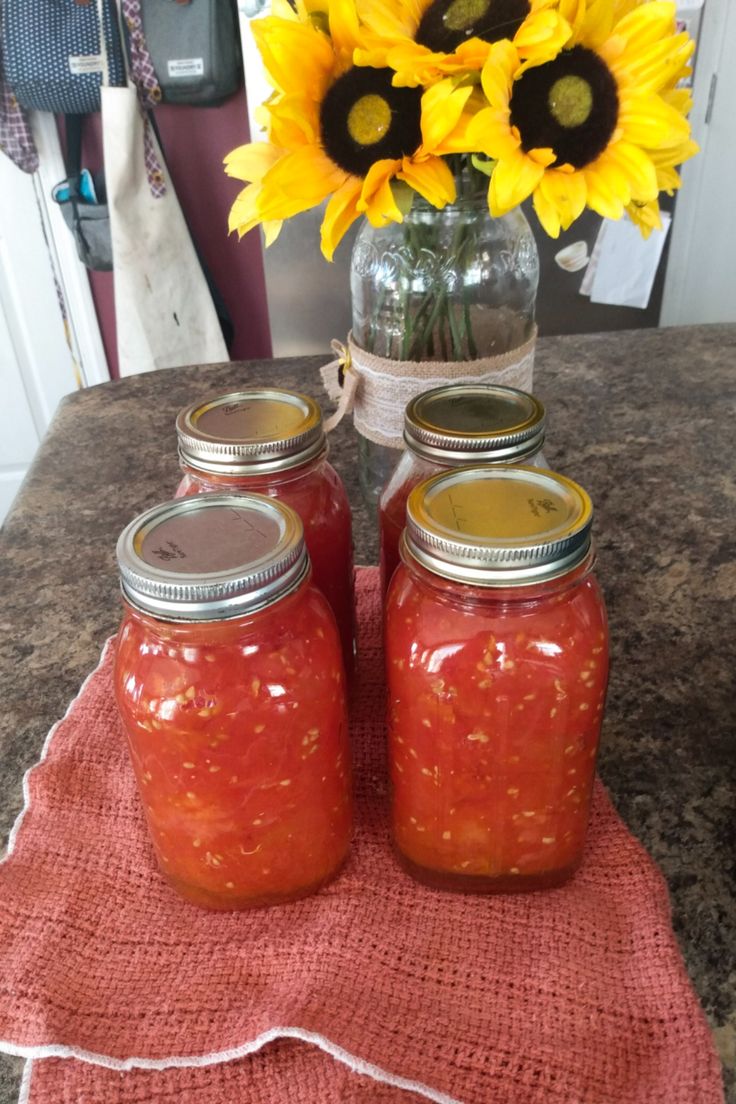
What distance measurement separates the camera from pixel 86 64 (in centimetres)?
180

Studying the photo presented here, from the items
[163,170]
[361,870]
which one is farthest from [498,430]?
[163,170]

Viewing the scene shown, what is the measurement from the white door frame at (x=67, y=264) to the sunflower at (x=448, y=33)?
157cm

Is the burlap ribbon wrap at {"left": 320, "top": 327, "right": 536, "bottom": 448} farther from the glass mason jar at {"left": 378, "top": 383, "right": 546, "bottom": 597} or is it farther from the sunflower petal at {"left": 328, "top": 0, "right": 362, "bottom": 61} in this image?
the sunflower petal at {"left": 328, "top": 0, "right": 362, "bottom": 61}

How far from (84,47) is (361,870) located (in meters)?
1.88

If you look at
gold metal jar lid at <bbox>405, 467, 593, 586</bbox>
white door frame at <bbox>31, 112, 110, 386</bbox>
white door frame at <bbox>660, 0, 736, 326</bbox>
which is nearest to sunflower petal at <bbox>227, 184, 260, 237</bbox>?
gold metal jar lid at <bbox>405, 467, 593, 586</bbox>

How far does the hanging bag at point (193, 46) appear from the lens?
1778 mm

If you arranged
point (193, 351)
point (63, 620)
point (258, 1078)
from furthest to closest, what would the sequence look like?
1. point (193, 351)
2. point (63, 620)
3. point (258, 1078)

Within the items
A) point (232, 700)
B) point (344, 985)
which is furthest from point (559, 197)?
point (344, 985)

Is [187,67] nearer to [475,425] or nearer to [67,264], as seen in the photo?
[67,264]

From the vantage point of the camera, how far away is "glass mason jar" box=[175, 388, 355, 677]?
0.51 m

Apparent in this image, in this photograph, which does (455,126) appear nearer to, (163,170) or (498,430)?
(498,430)

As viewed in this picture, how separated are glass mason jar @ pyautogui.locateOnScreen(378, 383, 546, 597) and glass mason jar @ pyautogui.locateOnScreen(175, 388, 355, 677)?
33mm

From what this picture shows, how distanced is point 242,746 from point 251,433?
201 millimetres

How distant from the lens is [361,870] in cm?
51
